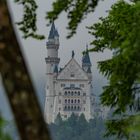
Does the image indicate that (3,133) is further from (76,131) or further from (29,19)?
(76,131)

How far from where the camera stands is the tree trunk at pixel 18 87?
5469mm

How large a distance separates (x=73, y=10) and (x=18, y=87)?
18.2 ft

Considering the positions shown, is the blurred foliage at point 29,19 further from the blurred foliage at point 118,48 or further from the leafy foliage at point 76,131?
the leafy foliage at point 76,131

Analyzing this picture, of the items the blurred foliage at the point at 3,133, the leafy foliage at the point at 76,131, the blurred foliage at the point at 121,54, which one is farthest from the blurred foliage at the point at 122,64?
the leafy foliage at the point at 76,131

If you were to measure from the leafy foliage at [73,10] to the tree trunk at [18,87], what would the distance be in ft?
16.1

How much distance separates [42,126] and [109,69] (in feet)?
50.1

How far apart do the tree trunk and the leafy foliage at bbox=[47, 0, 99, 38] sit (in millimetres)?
4898

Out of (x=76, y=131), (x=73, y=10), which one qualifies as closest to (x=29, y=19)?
(x=73, y=10)

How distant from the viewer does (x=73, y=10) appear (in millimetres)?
10953

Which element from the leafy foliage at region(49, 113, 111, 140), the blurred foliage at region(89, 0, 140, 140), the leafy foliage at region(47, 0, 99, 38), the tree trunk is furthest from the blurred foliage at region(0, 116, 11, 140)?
the leafy foliage at region(49, 113, 111, 140)

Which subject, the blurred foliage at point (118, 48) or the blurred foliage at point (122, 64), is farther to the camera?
the blurred foliage at point (122, 64)

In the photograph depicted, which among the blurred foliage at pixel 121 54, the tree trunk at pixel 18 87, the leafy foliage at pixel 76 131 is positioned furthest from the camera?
the leafy foliage at pixel 76 131

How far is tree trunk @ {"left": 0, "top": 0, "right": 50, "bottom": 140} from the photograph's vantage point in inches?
215

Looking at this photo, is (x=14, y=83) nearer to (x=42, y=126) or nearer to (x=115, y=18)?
(x=42, y=126)
